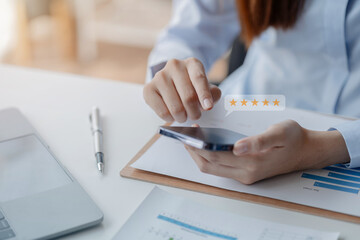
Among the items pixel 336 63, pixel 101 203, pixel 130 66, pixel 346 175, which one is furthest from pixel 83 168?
pixel 130 66

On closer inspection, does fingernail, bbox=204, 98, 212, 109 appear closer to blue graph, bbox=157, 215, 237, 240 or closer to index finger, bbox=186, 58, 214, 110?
index finger, bbox=186, 58, 214, 110

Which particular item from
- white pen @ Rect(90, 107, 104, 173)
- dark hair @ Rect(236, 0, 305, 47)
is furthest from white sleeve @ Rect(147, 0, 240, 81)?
white pen @ Rect(90, 107, 104, 173)

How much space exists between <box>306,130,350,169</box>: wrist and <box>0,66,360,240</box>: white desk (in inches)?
4.1

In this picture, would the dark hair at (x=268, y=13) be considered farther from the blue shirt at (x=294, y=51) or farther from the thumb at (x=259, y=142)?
the thumb at (x=259, y=142)

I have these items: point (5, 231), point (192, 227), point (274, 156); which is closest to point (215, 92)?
point (274, 156)

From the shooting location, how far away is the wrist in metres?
0.61

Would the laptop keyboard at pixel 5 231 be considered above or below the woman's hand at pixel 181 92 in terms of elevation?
below

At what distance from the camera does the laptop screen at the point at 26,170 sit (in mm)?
556

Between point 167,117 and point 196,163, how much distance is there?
119mm

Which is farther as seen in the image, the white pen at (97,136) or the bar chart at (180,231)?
the white pen at (97,136)

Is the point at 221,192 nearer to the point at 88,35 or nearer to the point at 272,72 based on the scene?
the point at 272,72

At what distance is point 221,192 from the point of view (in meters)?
0.58

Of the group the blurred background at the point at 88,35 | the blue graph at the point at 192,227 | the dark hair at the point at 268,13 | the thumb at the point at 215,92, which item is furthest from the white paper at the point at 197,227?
the blurred background at the point at 88,35

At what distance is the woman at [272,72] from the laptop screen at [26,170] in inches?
7.1
